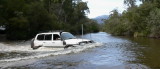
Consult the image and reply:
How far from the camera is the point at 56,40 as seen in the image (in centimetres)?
2203

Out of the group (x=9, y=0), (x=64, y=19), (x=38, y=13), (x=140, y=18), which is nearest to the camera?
(x=9, y=0)

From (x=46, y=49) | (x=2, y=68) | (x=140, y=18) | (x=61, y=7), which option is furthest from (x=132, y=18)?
A: (x=2, y=68)

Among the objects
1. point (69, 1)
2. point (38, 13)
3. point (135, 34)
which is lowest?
point (135, 34)

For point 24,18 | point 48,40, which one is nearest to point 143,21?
point 24,18

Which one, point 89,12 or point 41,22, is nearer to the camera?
point 41,22

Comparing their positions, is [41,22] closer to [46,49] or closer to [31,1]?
[31,1]

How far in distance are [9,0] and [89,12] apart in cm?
5545

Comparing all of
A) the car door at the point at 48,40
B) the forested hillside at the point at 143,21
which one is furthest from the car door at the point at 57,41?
the forested hillside at the point at 143,21

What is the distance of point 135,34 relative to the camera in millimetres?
66312

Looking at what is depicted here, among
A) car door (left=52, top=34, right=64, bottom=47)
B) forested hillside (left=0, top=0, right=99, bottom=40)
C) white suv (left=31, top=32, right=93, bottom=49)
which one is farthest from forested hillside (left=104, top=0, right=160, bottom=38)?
car door (left=52, top=34, right=64, bottom=47)

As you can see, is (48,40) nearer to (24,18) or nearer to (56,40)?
(56,40)

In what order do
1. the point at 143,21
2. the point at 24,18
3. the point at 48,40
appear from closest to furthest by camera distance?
the point at 48,40
the point at 24,18
the point at 143,21

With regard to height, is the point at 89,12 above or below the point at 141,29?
above

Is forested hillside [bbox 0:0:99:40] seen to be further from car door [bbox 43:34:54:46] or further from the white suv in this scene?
car door [bbox 43:34:54:46]
